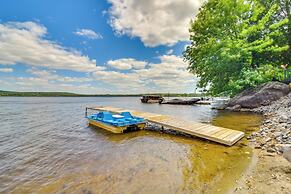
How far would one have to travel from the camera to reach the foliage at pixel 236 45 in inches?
683

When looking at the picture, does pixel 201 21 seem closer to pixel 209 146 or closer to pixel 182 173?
pixel 209 146

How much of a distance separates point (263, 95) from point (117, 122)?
14672mm

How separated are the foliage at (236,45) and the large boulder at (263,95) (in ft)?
3.02

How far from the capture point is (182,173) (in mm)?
4840

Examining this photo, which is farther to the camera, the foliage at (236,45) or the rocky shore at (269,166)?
the foliage at (236,45)

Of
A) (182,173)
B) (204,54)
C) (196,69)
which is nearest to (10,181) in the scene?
(182,173)

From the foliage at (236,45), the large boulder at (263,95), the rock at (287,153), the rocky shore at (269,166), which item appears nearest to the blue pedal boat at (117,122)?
the rocky shore at (269,166)

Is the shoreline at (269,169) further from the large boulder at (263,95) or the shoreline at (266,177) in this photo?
the large boulder at (263,95)

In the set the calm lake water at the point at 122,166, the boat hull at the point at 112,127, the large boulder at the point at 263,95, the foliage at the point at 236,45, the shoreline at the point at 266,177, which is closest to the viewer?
the shoreline at the point at 266,177

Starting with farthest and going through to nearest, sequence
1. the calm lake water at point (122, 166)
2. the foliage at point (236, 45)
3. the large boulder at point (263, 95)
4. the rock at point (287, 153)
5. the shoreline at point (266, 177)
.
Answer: the foliage at point (236, 45)
the large boulder at point (263, 95)
the rock at point (287, 153)
the calm lake water at point (122, 166)
the shoreline at point (266, 177)

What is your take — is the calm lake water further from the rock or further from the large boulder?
the large boulder

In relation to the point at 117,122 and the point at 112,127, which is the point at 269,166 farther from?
the point at 112,127

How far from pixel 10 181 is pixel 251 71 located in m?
A: 20.0

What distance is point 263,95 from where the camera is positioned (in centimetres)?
1675
